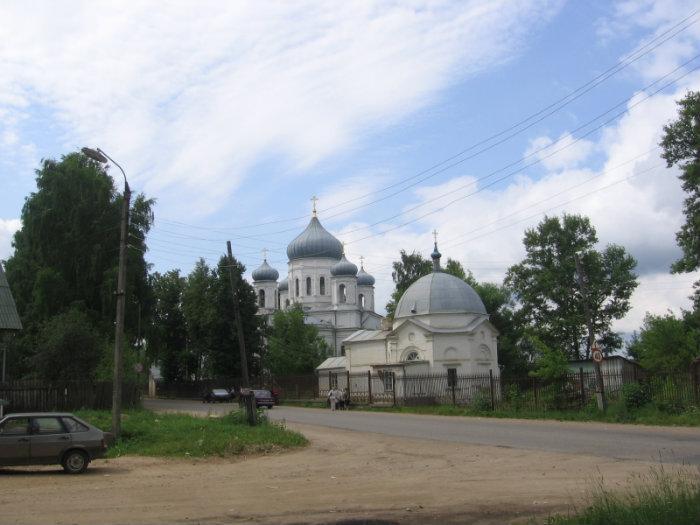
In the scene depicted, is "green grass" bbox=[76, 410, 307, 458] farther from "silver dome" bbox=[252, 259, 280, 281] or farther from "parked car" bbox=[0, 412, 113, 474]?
"silver dome" bbox=[252, 259, 280, 281]

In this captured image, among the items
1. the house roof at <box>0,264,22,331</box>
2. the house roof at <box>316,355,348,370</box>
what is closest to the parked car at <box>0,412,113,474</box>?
the house roof at <box>0,264,22,331</box>

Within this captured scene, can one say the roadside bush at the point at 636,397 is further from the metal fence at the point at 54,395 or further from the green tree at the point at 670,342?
the metal fence at the point at 54,395

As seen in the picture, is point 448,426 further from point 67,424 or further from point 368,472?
point 67,424

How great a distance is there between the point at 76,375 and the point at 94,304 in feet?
39.6

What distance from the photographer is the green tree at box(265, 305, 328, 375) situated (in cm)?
6619

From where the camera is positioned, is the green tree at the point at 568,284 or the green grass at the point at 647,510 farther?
the green tree at the point at 568,284

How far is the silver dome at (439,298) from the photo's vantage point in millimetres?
49781

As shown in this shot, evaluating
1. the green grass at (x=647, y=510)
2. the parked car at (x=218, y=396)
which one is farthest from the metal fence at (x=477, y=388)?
the green grass at (x=647, y=510)

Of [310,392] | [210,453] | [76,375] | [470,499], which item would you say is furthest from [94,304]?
[470,499]

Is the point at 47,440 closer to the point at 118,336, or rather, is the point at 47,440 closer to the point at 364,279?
the point at 118,336

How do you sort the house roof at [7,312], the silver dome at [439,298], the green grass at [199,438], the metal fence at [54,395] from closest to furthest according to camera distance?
the green grass at [199,438] → the house roof at [7,312] → the metal fence at [54,395] → the silver dome at [439,298]

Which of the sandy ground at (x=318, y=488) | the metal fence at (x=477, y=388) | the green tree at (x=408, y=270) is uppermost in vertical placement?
the green tree at (x=408, y=270)

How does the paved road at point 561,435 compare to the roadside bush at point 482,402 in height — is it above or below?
below

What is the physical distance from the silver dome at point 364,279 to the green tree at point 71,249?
45.0 metres
